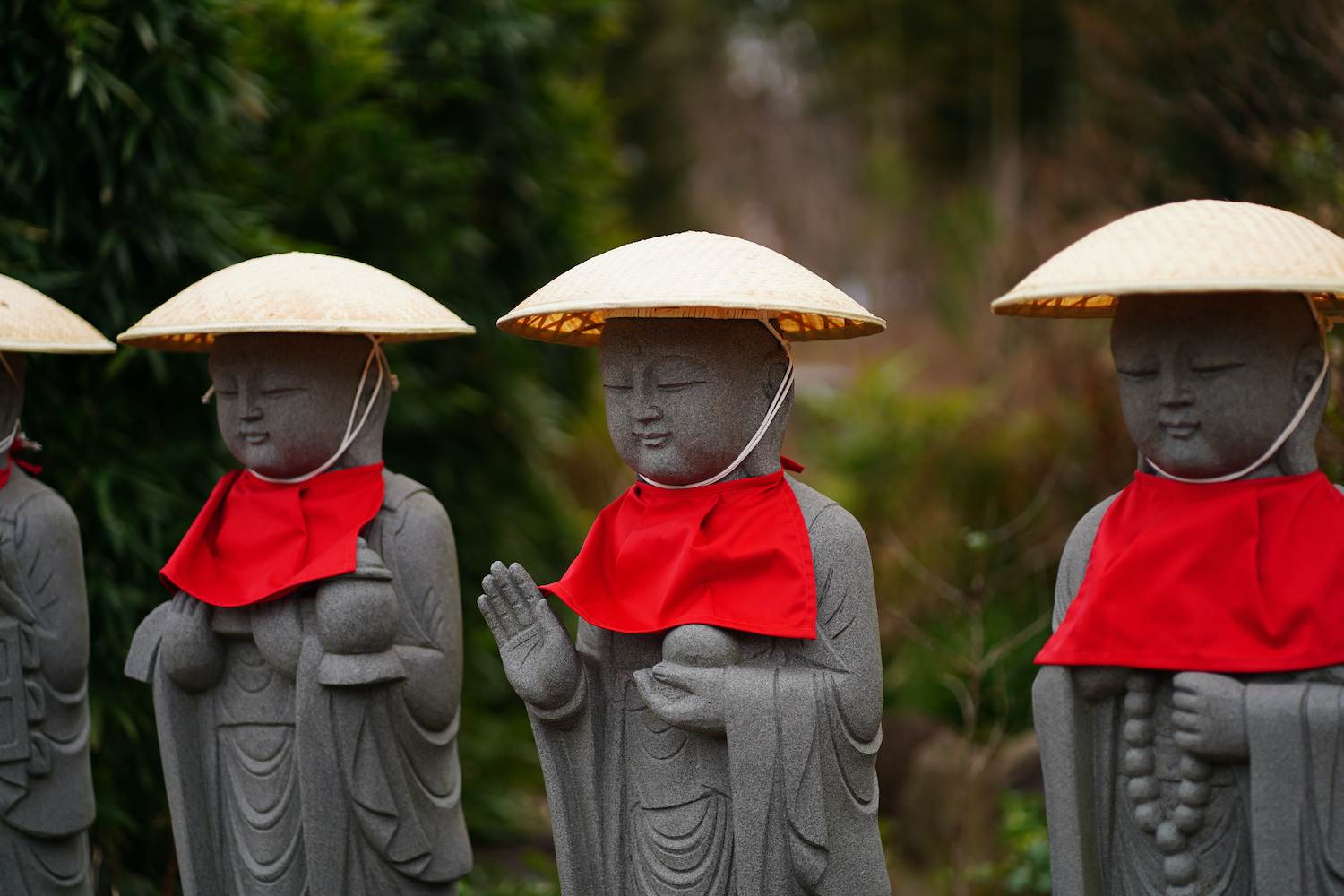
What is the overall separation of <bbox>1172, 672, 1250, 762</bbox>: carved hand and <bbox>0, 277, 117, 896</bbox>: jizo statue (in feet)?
10.6

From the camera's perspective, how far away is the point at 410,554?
347 cm

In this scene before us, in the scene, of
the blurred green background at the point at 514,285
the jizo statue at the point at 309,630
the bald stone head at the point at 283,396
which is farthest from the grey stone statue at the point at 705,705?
the blurred green background at the point at 514,285

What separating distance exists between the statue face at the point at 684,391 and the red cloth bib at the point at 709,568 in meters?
0.10

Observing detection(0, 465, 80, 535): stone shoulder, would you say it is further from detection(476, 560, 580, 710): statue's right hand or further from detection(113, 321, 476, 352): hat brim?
detection(476, 560, 580, 710): statue's right hand

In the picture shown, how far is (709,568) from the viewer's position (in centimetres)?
282

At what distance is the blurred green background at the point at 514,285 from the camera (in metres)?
5.12

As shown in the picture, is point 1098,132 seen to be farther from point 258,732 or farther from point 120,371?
point 258,732

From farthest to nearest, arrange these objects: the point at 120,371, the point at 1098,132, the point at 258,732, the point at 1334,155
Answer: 1. the point at 1098,132
2. the point at 120,371
3. the point at 1334,155
4. the point at 258,732

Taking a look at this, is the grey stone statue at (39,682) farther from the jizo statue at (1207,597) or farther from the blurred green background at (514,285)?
the jizo statue at (1207,597)

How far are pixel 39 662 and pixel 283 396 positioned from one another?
1253mm

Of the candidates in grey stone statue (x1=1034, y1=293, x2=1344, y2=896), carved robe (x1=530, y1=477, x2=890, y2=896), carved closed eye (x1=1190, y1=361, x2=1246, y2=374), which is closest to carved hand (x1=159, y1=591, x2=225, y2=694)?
carved robe (x1=530, y1=477, x2=890, y2=896)

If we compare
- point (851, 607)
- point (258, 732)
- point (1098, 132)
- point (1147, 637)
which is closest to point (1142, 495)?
point (1147, 637)

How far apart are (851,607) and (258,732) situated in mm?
1911

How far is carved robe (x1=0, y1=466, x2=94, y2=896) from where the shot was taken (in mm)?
3584
